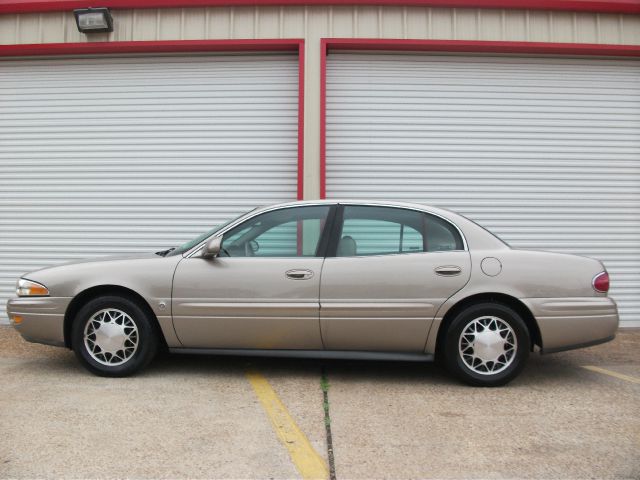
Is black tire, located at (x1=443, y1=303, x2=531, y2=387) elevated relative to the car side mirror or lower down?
lower down

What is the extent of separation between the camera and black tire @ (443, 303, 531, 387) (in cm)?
421

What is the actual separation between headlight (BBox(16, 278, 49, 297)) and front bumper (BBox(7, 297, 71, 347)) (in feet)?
0.11

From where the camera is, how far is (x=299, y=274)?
4305 mm

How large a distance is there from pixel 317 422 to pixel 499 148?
5181mm

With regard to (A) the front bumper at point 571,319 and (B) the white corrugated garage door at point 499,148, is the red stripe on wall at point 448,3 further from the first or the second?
(A) the front bumper at point 571,319

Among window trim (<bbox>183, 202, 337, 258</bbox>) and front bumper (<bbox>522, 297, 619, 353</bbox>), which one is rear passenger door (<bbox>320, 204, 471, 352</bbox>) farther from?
front bumper (<bbox>522, 297, 619, 353</bbox>)

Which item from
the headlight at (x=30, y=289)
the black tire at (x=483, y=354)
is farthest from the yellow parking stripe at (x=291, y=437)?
the headlight at (x=30, y=289)

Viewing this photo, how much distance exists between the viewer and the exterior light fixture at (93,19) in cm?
710

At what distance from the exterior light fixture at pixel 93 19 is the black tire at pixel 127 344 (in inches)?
172

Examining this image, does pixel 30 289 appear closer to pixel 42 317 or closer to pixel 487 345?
pixel 42 317

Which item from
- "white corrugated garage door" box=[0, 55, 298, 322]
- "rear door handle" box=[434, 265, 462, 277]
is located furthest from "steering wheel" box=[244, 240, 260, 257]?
"white corrugated garage door" box=[0, 55, 298, 322]

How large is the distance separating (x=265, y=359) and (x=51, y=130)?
481 cm

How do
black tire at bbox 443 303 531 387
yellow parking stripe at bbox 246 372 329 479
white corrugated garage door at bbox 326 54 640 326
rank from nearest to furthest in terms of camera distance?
yellow parking stripe at bbox 246 372 329 479
black tire at bbox 443 303 531 387
white corrugated garage door at bbox 326 54 640 326

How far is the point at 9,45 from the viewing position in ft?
24.5
